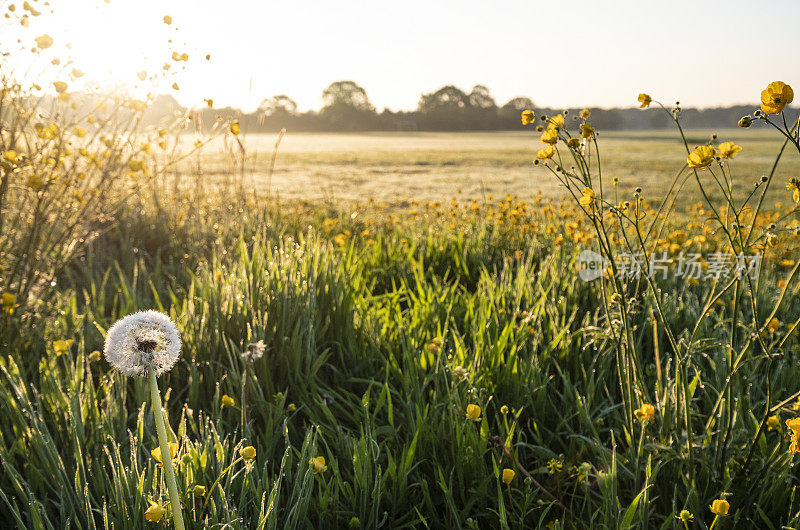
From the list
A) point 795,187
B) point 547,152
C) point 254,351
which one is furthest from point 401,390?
point 795,187

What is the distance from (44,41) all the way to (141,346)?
235 centimetres

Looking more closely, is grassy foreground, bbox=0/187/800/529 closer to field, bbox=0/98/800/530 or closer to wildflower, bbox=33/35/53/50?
field, bbox=0/98/800/530

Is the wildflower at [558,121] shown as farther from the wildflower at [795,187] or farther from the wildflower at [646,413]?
the wildflower at [646,413]

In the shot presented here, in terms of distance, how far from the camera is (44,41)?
2.61 metres

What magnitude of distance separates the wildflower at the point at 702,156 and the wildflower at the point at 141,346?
114 cm

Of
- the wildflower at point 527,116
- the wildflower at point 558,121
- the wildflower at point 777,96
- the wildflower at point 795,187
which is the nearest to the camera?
the wildflower at point 777,96

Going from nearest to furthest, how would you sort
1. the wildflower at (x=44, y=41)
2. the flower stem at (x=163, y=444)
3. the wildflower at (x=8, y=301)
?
the flower stem at (x=163, y=444), the wildflower at (x=8, y=301), the wildflower at (x=44, y=41)

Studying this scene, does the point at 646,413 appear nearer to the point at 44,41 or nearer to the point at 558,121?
the point at 558,121

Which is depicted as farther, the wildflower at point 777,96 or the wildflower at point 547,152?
the wildflower at point 547,152

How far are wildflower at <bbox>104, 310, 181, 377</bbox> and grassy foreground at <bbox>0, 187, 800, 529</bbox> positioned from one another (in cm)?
34

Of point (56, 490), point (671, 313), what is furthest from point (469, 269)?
point (56, 490)

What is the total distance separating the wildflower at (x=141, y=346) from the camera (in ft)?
3.05

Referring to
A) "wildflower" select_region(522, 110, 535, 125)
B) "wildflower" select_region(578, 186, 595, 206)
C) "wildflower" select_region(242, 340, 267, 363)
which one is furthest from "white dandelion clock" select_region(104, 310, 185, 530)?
"wildflower" select_region(522, 110, 535, 125)

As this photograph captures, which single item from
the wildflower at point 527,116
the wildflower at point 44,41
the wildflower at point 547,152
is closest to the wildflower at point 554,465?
the wildflower at point 547,152
